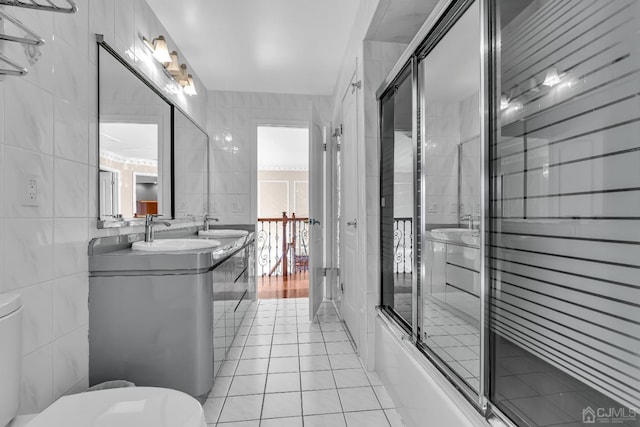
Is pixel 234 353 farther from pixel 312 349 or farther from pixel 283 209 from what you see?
pixel 283 209

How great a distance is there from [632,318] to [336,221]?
295cm

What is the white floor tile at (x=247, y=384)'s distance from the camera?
1825mm

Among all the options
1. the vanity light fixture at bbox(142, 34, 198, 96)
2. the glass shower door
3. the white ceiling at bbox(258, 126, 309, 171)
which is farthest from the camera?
the white ceiling at bbox(258, 126, 309, 171)

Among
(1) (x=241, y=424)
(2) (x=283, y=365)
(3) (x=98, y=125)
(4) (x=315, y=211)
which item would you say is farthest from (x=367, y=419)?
(3) (x=98, y=125)

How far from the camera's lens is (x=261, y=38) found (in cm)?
260

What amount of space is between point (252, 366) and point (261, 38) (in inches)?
98.0

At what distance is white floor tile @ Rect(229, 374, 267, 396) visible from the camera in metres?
1.83

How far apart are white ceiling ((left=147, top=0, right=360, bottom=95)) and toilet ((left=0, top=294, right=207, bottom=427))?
218 centimetres

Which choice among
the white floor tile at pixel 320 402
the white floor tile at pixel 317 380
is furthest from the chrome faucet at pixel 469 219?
the white floor tile at pixel 317 380

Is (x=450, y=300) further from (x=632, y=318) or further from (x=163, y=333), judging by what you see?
(x=163, y=333)

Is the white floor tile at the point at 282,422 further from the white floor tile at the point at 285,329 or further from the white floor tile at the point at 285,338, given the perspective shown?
the white floor tile at the point at 285,329

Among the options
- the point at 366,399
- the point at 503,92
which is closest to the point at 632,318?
the point at 503,92

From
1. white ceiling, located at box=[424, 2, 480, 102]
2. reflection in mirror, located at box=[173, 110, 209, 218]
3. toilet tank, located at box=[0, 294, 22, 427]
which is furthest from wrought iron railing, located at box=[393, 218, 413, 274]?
reflection in mirror, located at box=[173, 110, 209, 218]

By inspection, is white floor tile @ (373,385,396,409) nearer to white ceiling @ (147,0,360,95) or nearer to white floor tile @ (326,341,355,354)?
white floor tile @ (326,341,355,354)
